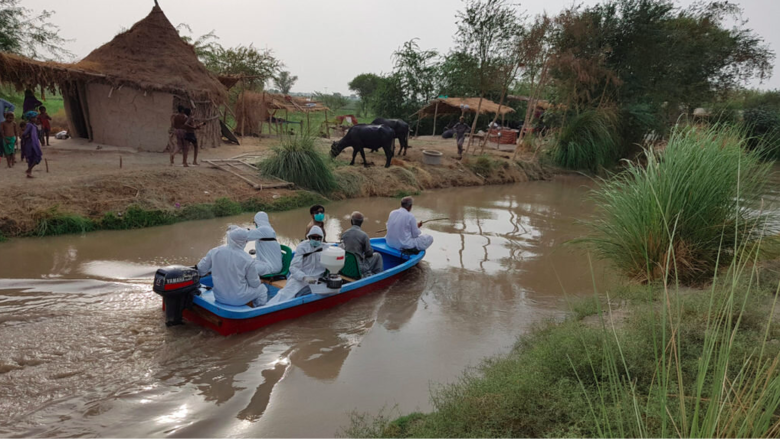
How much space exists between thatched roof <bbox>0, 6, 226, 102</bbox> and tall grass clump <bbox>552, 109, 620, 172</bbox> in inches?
520

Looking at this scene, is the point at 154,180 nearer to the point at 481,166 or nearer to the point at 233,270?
the point at 233,270

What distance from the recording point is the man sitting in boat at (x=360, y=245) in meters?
6.69

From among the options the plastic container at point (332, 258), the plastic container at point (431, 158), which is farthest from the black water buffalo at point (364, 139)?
the plastic container at point (332, 258)

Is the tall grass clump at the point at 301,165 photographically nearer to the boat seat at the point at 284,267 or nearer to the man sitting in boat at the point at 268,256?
the boat seat at the point at 284,267

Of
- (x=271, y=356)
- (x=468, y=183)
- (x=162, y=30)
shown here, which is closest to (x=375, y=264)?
(x=271, y=356)

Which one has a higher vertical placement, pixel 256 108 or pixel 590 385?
pixel 256 108

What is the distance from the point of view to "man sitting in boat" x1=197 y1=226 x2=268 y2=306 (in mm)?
5238

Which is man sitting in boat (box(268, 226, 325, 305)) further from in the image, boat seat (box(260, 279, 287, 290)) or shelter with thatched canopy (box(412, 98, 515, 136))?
shelter with thatched canopy (box(412, 98, 515, 136))

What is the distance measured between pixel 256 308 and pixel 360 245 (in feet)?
6.37

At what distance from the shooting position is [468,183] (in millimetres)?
17125

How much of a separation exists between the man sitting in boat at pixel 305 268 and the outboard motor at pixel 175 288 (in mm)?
1034

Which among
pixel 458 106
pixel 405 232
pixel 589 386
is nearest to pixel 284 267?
pixel 405 232

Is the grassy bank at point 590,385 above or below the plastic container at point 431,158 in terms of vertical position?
below

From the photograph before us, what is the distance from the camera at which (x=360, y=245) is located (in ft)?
22.2
